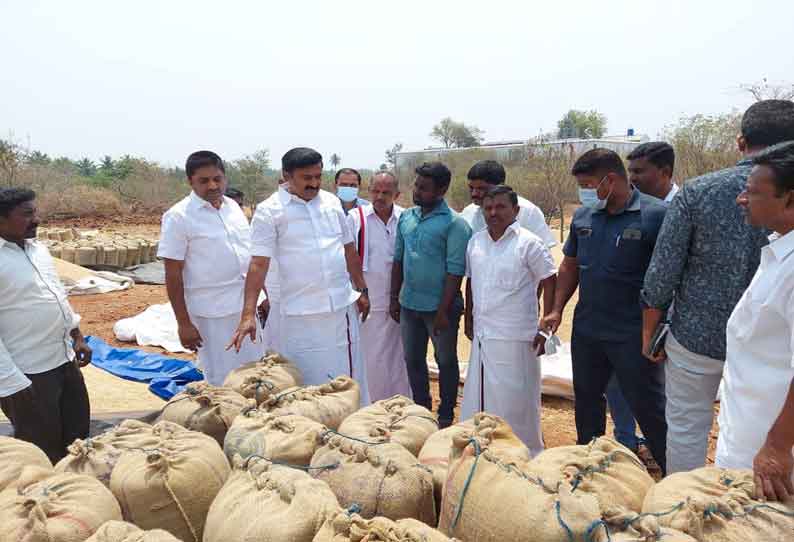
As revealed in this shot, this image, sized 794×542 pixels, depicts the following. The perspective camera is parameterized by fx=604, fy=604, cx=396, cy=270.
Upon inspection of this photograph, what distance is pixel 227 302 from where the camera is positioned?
3689 millimetres

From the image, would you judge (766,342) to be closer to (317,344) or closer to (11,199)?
(317,344)

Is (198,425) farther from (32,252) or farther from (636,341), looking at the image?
(636,341)

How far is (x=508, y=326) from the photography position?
3533mm

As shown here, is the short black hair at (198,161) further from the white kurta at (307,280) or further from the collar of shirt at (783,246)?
the collar of shirt at (783,246)

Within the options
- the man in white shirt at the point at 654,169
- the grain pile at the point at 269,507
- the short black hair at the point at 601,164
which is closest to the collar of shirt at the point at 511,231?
the short black hair at the point at 601,164

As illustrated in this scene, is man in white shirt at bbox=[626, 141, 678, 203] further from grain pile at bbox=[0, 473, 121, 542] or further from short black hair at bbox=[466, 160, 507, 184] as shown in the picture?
grain pile at bbox=[0, 473, 121, 542]

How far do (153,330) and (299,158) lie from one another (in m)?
4.68

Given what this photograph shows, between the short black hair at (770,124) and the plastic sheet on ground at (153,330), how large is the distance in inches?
240

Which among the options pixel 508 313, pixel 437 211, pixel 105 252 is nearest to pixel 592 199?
pixel 508 313

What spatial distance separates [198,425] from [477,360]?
177 centimetres

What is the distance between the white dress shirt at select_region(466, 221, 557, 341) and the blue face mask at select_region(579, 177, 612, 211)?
0.38 meters

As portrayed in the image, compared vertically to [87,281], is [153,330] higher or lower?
lower

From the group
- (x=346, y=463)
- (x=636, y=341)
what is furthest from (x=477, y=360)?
(x=346, y=463)


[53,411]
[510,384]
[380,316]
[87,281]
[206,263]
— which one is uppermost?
[206,263]
